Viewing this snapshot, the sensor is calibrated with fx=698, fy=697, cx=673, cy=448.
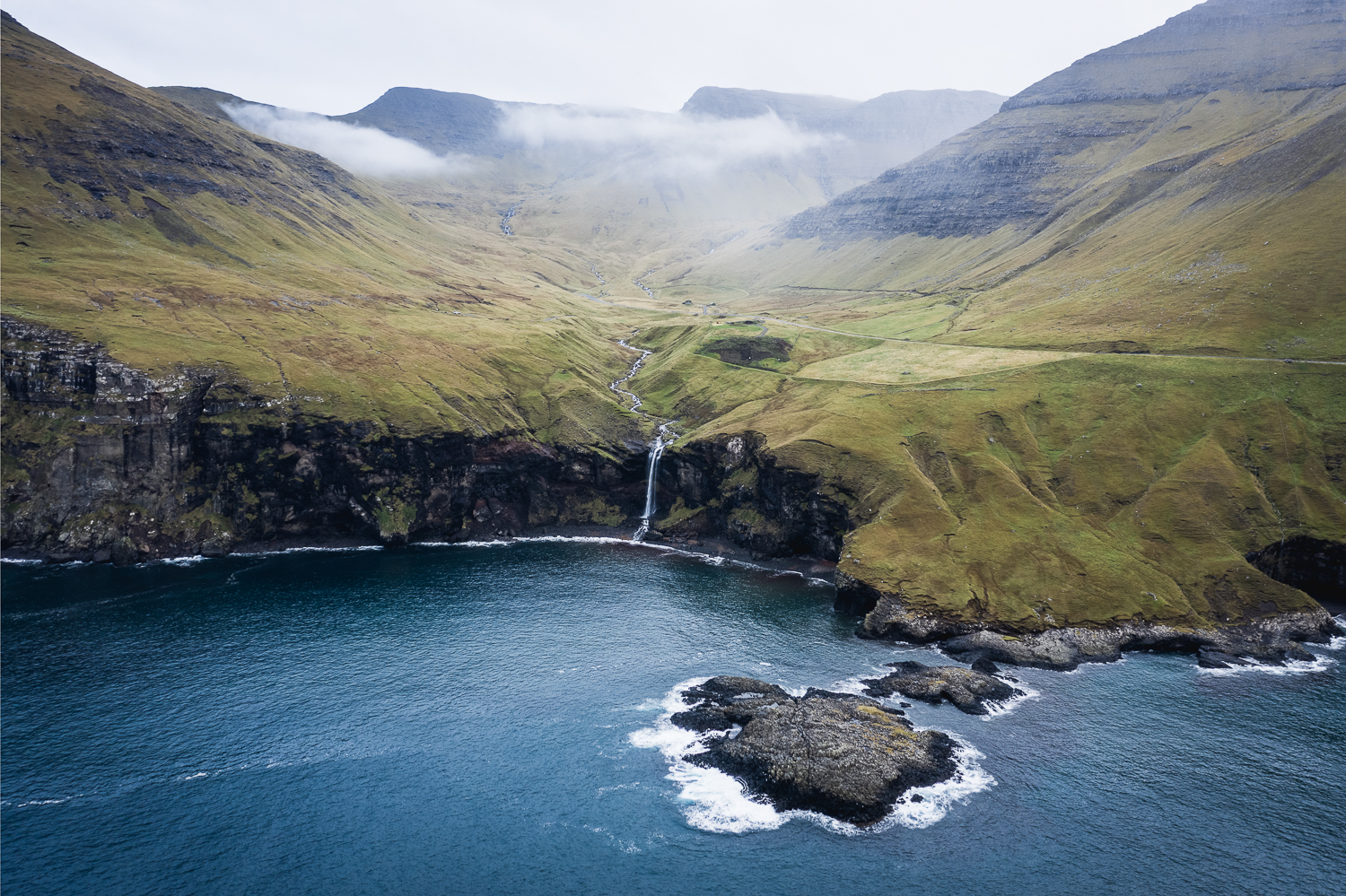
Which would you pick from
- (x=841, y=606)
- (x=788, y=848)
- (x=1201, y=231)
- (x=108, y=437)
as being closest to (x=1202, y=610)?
(x=841, y=606)

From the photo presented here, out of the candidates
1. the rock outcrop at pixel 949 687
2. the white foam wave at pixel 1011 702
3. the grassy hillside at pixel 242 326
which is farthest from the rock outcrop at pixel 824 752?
the grassy hillside at pixel 242 326

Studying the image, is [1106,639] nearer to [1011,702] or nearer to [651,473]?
[1011,702]

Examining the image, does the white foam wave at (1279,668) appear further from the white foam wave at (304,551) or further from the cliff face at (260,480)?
the white foam wave at (304,551)

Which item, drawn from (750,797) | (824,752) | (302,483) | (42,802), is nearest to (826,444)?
(824,752)

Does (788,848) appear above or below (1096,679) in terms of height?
below

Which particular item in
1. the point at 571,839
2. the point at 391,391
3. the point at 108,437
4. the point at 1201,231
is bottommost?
the point at 571,839

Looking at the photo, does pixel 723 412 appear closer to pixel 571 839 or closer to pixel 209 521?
pixel 209 521
